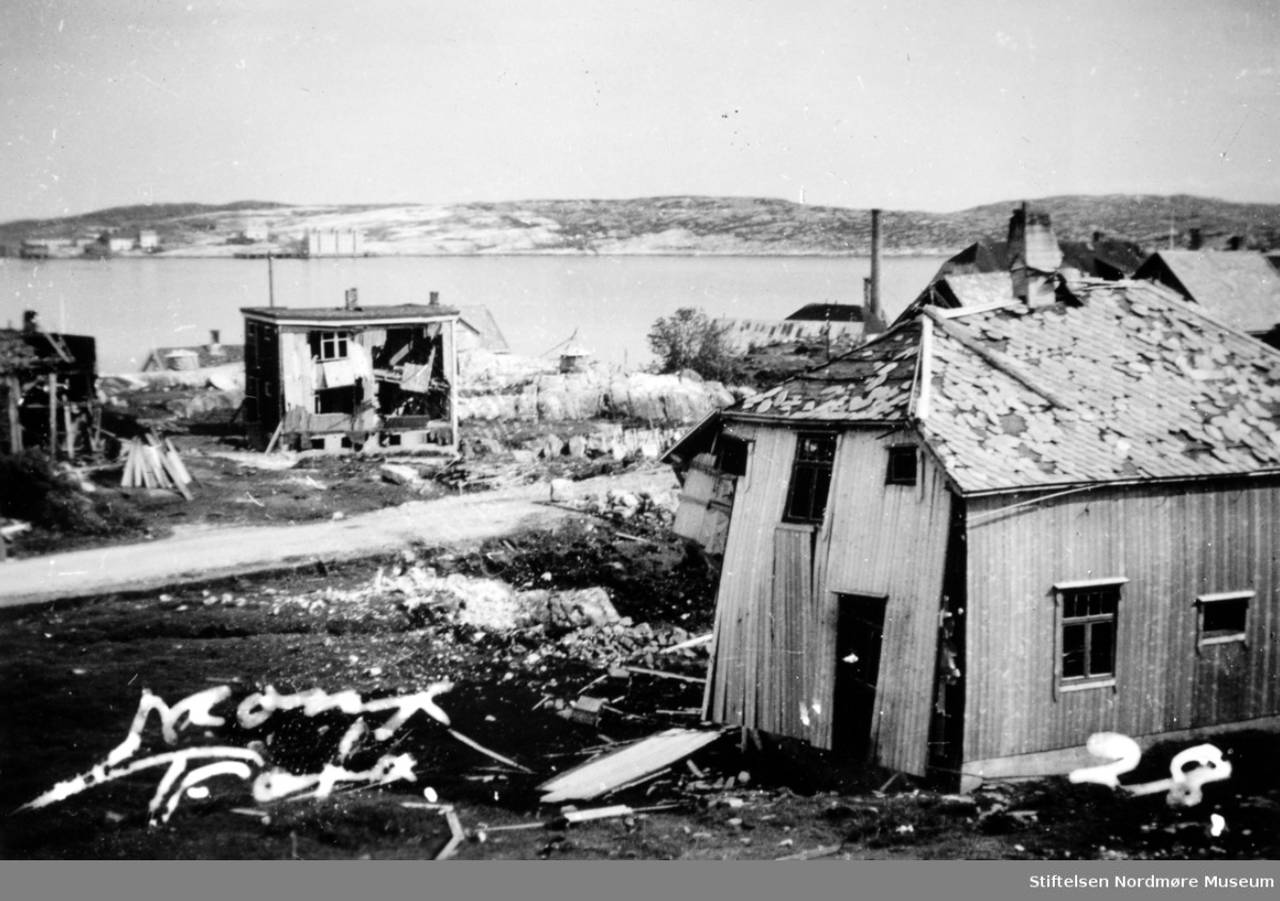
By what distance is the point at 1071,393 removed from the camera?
7160mm

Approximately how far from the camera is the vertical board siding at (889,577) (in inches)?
259

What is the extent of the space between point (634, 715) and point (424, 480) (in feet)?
8.85

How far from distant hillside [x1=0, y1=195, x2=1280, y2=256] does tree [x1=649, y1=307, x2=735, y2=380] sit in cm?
52

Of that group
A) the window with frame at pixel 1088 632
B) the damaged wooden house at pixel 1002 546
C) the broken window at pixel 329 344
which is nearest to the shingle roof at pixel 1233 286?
the damaged wooden house at pixel 1002 546

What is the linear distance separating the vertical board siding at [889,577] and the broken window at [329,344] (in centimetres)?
437

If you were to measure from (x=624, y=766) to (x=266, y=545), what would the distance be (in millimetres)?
3326

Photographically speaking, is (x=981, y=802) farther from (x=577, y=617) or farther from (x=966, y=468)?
(x=577, y=617)

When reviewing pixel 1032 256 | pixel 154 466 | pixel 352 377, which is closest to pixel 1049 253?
pixel 1032 256

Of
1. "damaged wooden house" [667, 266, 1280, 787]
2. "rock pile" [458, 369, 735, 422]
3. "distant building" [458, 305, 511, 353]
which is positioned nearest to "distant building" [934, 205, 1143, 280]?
"damaged wooden house" [667, 266, 1280, 787]

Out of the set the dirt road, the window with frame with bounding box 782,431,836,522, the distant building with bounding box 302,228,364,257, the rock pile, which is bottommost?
the dirt road

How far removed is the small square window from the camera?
6.69 meters

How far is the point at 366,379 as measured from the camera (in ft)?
29.1

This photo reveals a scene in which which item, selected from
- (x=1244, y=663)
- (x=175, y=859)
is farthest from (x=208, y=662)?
(x=1244, y=663)

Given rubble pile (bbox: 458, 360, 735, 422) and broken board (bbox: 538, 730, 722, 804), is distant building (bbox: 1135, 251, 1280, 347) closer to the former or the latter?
rubble pile (bbox: 458, 360, 735, 422)
